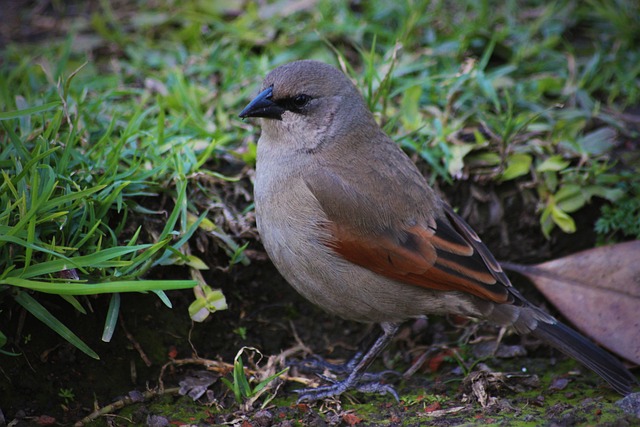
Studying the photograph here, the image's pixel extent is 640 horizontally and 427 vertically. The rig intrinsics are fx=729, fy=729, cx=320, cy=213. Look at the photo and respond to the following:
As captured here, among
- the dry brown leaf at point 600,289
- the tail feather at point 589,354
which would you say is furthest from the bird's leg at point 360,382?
the dry brown leaf at point 600,289

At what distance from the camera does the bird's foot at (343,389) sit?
12.8 feet

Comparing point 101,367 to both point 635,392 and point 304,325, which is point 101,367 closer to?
point 304,325

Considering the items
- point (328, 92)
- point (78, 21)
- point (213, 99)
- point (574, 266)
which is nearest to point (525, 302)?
point (574, 266)

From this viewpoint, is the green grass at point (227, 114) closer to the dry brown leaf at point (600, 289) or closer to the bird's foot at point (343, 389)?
the dry brown leaf at point (600, 289)

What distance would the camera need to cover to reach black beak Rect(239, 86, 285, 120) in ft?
13.5

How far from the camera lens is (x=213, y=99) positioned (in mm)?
5340

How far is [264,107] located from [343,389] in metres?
1.63

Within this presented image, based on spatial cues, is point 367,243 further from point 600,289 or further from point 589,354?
point 600,289

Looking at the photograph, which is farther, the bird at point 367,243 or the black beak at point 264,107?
the black beak at point 264,107

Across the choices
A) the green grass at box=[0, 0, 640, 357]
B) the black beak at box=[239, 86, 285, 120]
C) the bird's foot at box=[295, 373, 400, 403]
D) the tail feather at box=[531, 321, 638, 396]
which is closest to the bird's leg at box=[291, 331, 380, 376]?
the bird's foot at box=[295, 373, 400, 403]

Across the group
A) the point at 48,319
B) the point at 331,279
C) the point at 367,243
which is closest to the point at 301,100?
the point at 367,243

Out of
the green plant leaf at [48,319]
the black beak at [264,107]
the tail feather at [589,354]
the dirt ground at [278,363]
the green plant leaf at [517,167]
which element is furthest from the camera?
the green plant leaf at [517,167]

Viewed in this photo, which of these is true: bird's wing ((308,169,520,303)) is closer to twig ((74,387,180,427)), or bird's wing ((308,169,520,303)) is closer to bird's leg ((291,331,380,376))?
bird's leg ((291,331,380,376))

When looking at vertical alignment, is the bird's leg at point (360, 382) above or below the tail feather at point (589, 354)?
below
